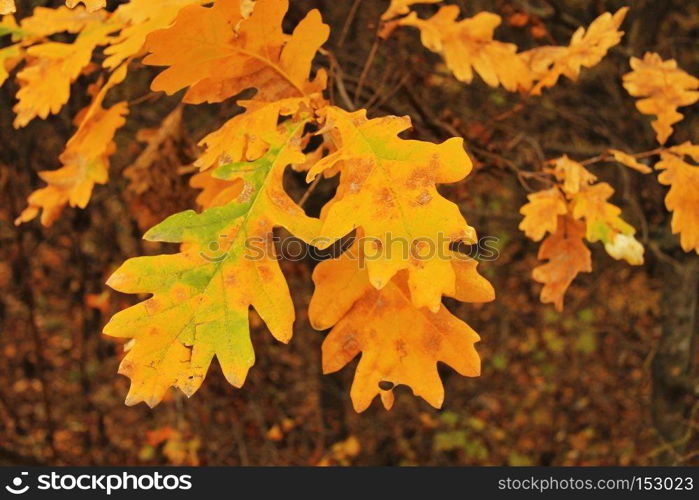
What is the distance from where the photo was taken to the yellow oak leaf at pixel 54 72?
1440 mm

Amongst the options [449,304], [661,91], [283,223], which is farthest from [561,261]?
[449,304]

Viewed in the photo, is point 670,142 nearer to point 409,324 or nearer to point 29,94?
point 409,324

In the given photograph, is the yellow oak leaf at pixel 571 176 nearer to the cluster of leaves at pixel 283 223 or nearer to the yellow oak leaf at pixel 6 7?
the cluster of leaves at pixel 283 223

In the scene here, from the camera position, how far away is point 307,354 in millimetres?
3566

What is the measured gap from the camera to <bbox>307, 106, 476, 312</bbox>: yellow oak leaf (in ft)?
3.13

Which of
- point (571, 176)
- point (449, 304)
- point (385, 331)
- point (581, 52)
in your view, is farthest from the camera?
point (449, 304)

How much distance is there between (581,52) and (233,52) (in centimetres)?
82

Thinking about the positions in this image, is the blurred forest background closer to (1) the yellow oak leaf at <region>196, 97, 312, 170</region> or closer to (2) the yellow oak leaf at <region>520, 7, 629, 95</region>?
(2) the yellow oak leaf at <region>520, 7, 629, 95</region>

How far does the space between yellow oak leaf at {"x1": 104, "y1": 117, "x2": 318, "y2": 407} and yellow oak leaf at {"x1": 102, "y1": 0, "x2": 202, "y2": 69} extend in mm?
304

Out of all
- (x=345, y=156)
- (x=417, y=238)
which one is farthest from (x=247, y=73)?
(x=417, y=238)

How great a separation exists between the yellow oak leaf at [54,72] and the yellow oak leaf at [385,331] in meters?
0.72

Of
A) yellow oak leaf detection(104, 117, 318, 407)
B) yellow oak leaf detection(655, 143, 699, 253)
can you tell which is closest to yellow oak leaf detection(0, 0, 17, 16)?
yellow oak leaf detection(104, 117, 318, 407)

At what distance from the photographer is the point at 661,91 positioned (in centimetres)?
164

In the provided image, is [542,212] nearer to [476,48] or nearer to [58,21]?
[476,48]
